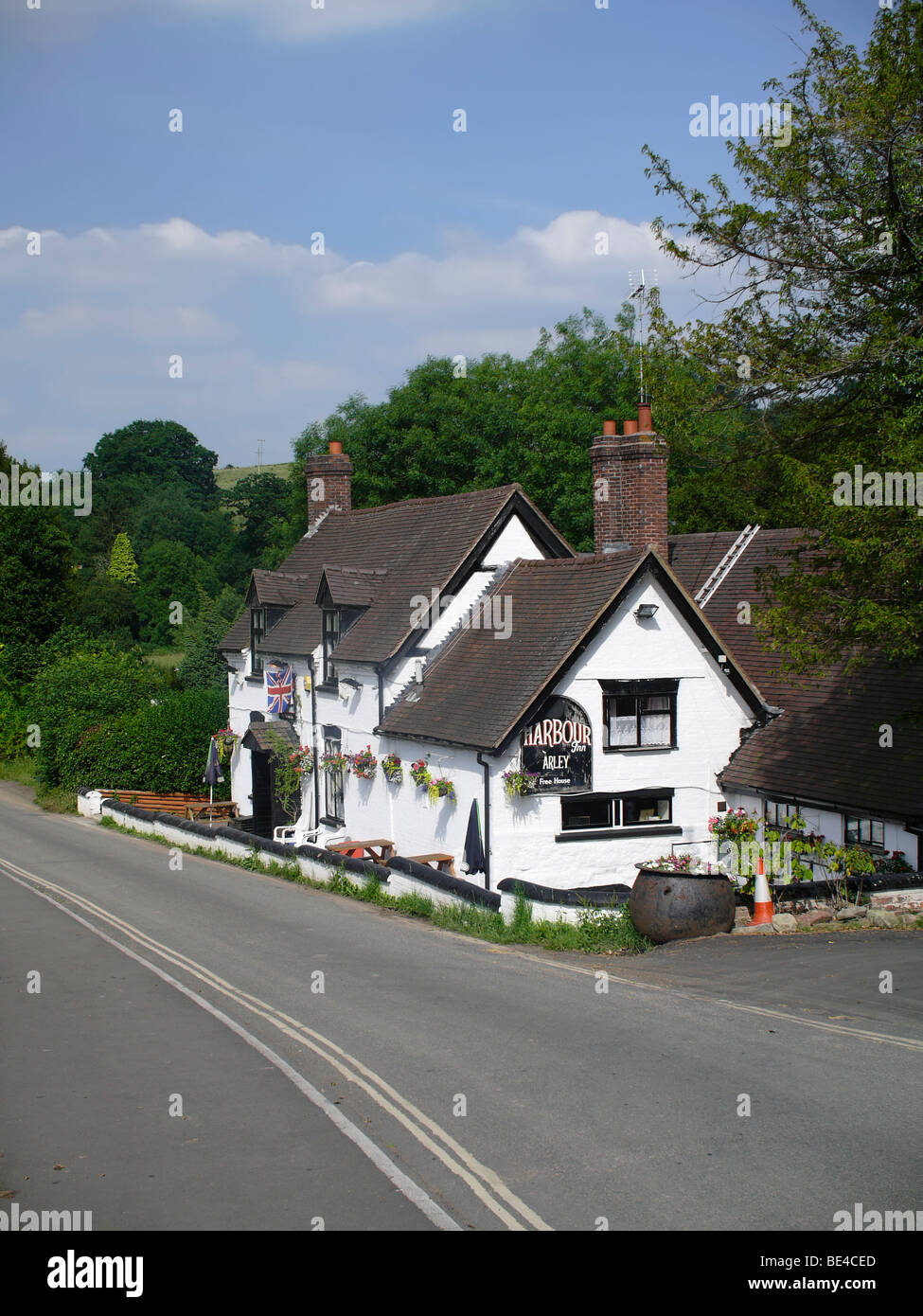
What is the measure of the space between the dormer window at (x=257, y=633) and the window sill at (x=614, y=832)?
13.5m

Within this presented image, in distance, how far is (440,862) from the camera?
21359 mm

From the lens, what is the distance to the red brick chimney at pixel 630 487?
21875 millimetres

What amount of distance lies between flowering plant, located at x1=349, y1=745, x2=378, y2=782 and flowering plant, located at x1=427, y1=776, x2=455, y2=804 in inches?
111

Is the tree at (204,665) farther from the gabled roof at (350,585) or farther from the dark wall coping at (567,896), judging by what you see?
the dark wall coping at (567,896)

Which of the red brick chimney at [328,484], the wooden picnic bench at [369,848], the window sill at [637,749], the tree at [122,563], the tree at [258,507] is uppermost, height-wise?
the tree at [258,507]

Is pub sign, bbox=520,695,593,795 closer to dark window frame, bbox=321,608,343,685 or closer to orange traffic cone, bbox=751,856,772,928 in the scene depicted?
orange traffic cone, bbox=751,856,772,928

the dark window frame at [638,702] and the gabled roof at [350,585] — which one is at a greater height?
the gabled roof at [350,585]

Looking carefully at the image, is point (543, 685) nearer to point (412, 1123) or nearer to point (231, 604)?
point (412, 1123)

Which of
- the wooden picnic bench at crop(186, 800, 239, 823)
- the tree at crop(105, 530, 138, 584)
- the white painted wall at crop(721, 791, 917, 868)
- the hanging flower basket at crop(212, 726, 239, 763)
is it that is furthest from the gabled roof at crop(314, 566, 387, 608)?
the tree at crop(105, 530, 138, 584)

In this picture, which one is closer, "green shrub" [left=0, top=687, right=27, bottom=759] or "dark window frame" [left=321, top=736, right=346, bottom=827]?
"dark window frame" [left=321, top=736, right=346, bottom=827]

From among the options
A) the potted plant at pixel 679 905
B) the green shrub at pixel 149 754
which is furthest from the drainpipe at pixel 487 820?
the green shrub at pixel 149 754

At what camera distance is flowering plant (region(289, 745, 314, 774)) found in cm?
2777

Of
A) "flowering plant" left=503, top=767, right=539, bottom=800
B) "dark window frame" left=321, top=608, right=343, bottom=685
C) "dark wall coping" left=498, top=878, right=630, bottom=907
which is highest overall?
"dark window frame" left=321, top=608, right=343, bottom=685
